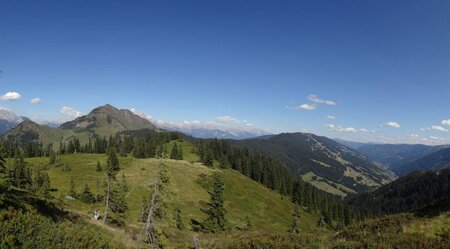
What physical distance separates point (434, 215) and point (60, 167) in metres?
122

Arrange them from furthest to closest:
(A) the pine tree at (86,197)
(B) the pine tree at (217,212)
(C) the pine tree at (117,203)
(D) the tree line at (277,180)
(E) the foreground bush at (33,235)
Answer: (D) the tree line at (277,180)
(A) the pine tree at (86,197)
(B) the pine tree at (217,212)
(C) the pine tree at (117,203)
(E) the foreground bush at (33,235)

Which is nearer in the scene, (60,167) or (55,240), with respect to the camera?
(55,240)

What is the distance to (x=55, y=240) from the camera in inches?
396

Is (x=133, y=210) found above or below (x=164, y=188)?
below

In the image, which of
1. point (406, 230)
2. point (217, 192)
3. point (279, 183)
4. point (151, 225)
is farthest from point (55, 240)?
point (279, 183)

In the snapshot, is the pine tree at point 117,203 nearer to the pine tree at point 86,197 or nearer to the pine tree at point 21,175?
the pine tree at point 86,197

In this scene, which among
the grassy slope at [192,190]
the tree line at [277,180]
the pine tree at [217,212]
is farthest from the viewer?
the tree line at [277,180]

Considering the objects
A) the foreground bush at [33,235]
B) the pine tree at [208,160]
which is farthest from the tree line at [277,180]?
the foreground bush at [33,235]

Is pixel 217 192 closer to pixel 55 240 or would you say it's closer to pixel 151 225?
pixel 151 225

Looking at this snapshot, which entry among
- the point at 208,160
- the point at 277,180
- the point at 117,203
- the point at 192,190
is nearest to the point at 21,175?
the point at 117,203

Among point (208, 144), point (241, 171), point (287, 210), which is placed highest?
point (208, 144)

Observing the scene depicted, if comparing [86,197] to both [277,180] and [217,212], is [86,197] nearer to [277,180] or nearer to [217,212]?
[217,212]

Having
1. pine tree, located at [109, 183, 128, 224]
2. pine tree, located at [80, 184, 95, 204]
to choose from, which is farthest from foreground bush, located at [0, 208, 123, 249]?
pine tree, located at [80, 184, 95, 204]

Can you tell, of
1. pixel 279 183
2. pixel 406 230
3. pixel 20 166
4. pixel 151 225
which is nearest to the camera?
pixel 406 230
